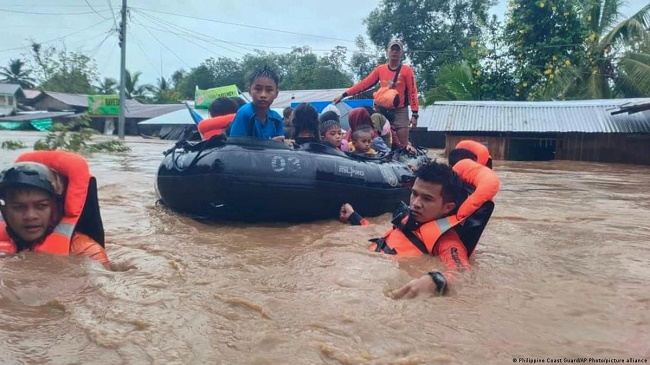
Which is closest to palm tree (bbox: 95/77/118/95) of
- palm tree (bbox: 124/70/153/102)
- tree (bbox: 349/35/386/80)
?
palm tree (bbox: 124/70/153/102)

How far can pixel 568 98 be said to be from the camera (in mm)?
22141

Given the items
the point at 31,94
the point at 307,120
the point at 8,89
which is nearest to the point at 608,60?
the point at 307,120

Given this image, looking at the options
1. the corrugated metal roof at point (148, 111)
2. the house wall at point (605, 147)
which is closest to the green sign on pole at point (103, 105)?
→ the corrugated metal roof at point (148, 111)

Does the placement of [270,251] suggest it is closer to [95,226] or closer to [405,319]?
[95,226]

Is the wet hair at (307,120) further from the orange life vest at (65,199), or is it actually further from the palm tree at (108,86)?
the palm tree at (108,86)

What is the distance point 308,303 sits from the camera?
8.87 ft

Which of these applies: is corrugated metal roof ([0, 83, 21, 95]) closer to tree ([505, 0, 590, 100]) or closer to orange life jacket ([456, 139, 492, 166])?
tree ([505, 0, 590, 100])

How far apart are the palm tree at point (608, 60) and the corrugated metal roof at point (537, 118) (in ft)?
8.31

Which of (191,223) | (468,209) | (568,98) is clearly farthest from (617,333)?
(568,98)

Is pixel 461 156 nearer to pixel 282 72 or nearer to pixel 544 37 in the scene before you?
pixel 544 37

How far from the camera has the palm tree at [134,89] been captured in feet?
153

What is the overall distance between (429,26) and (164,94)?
918 inches

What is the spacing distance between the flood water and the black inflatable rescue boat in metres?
0.24

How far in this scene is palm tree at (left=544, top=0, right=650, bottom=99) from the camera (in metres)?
19.6
